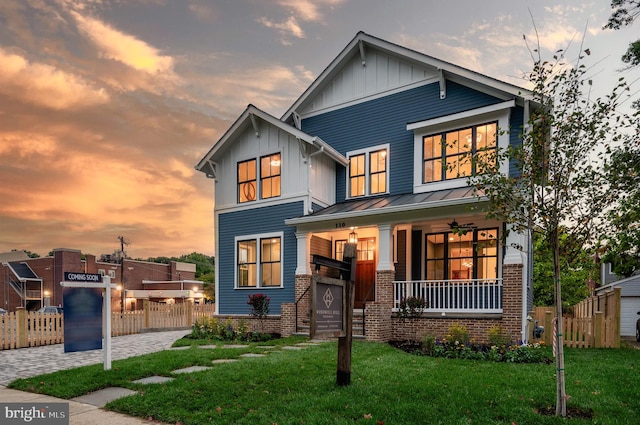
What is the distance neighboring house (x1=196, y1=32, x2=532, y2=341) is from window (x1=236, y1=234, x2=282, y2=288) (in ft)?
0.17

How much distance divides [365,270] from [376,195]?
9.04 feet

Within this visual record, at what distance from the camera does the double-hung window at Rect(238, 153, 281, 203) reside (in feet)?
51.4

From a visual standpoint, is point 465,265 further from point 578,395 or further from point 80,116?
point 80,116

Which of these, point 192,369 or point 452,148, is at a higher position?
point 452,148

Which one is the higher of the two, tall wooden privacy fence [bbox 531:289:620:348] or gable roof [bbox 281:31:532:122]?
gable roof [bbox 281:31:532:122]

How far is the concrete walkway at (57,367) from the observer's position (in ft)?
17.6

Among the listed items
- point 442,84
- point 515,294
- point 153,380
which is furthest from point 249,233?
point 515,294

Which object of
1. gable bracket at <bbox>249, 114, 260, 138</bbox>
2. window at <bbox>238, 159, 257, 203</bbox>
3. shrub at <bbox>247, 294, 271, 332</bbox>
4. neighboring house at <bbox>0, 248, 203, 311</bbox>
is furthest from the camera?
neighboring house at <bbox>0, 248, 203, 311</bbox>

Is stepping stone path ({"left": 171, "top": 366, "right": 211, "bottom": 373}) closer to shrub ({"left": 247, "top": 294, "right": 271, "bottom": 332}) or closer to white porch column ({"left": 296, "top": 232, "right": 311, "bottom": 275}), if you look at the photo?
white porch column ({"left": 296, "top": 232, "right": 311, "bottom": 275})

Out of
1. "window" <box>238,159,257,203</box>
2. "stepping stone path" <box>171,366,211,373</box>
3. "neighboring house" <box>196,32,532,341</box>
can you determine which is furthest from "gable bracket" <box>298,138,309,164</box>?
"stepping stone path" <box>171,366,211,373</box>

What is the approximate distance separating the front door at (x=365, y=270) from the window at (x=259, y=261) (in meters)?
2.90

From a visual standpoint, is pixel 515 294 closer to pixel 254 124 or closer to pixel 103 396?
pixel 103 396

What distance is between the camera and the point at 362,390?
6.03 m

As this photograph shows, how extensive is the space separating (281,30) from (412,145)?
26.1ft
